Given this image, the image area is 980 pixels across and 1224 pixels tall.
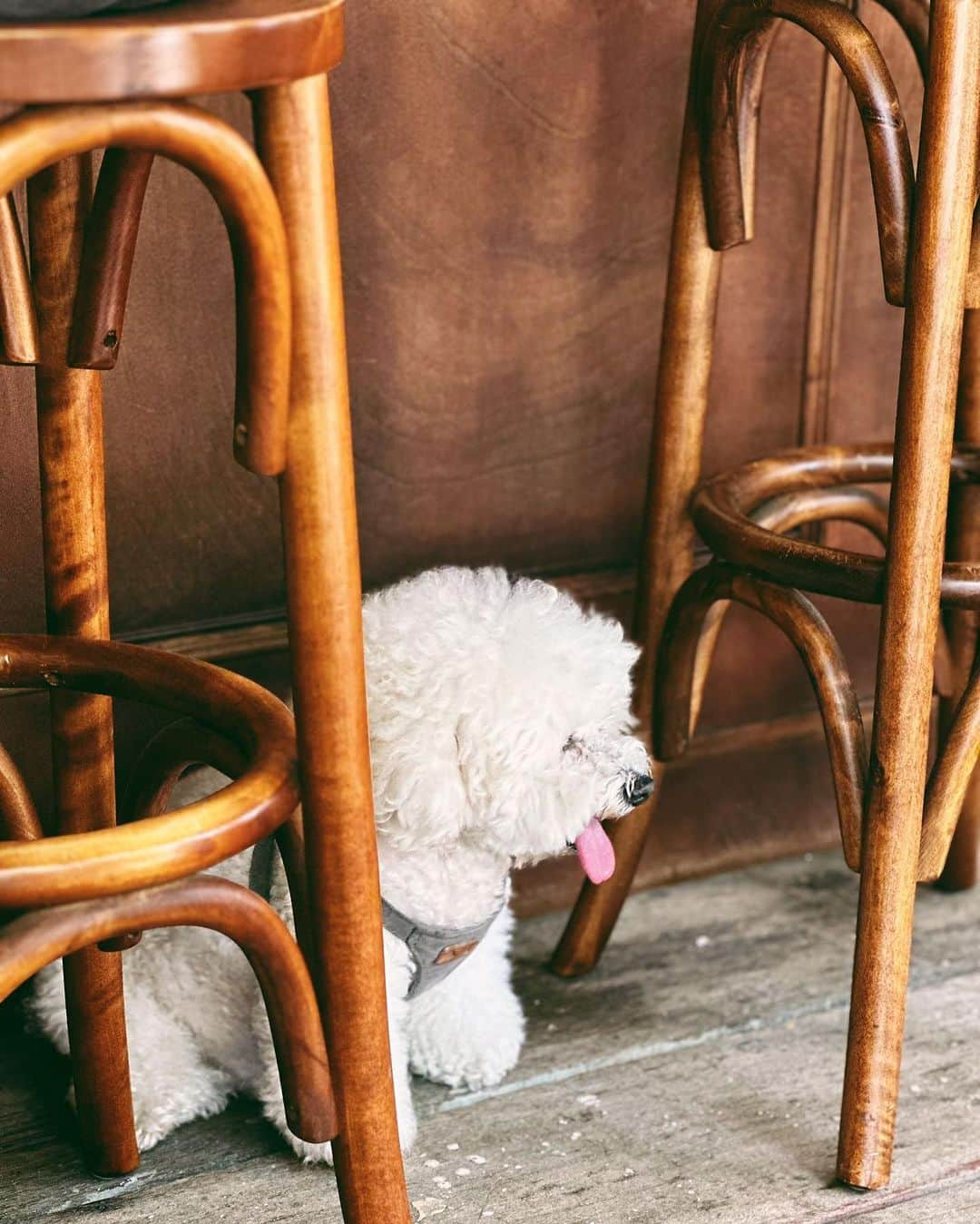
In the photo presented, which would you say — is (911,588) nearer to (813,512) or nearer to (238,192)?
(813,512)

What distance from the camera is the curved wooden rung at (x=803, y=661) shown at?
44.2 inches

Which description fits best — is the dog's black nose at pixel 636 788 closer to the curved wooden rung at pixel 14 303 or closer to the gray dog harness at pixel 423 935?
the gray dog harness at pixel 423 935

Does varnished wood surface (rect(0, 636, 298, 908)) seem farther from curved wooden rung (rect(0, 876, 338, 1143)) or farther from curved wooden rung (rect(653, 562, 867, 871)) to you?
curved wooden rung (rect(653, 562, 867, 871))

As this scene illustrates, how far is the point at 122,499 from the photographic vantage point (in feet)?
4.17

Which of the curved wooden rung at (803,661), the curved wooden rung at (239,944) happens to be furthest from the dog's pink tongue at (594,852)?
the curved wooden rung at (239,944)

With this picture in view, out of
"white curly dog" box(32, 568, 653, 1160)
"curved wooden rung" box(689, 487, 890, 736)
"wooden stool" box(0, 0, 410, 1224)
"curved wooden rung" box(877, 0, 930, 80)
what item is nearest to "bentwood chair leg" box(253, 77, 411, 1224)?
"wooden stool" box(0, 0, 410, 1224)

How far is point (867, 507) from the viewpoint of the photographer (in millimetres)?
1309

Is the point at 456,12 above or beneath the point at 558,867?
above

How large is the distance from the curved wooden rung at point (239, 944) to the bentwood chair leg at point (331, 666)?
3 cm

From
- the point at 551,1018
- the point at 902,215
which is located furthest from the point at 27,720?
the point at 902,215

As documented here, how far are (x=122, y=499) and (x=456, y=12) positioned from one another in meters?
0.51

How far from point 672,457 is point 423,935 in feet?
1.56

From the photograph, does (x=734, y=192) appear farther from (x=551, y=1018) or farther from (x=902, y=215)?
(x=551, y=1018)

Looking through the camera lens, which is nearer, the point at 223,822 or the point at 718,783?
the point at 223,822
